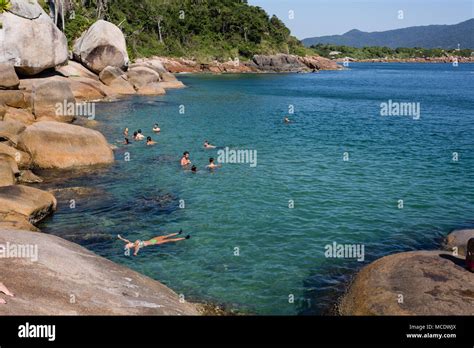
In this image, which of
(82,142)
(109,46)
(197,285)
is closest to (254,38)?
(109,46)

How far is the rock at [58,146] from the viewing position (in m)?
24.6

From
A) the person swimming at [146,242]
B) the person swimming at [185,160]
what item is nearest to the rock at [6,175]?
the person swimming at [146,242]

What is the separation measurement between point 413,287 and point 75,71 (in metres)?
53.2

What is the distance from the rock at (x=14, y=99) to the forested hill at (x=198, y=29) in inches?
3366

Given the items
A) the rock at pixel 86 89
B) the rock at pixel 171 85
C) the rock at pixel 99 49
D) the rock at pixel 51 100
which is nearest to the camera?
the rock at pixel 51 100

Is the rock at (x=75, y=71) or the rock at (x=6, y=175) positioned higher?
the rock at (x=75, y=71)

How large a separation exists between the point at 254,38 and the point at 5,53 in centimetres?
10988

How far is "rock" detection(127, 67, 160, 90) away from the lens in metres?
66.4

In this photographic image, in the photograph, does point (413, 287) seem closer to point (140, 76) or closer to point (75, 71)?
point (75, 71)

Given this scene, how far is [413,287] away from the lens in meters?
10.7

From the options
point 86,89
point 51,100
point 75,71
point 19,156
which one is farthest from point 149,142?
point 75,71

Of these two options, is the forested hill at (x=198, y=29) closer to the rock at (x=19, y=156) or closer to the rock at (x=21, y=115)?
the rock at (x=21, y=115)
